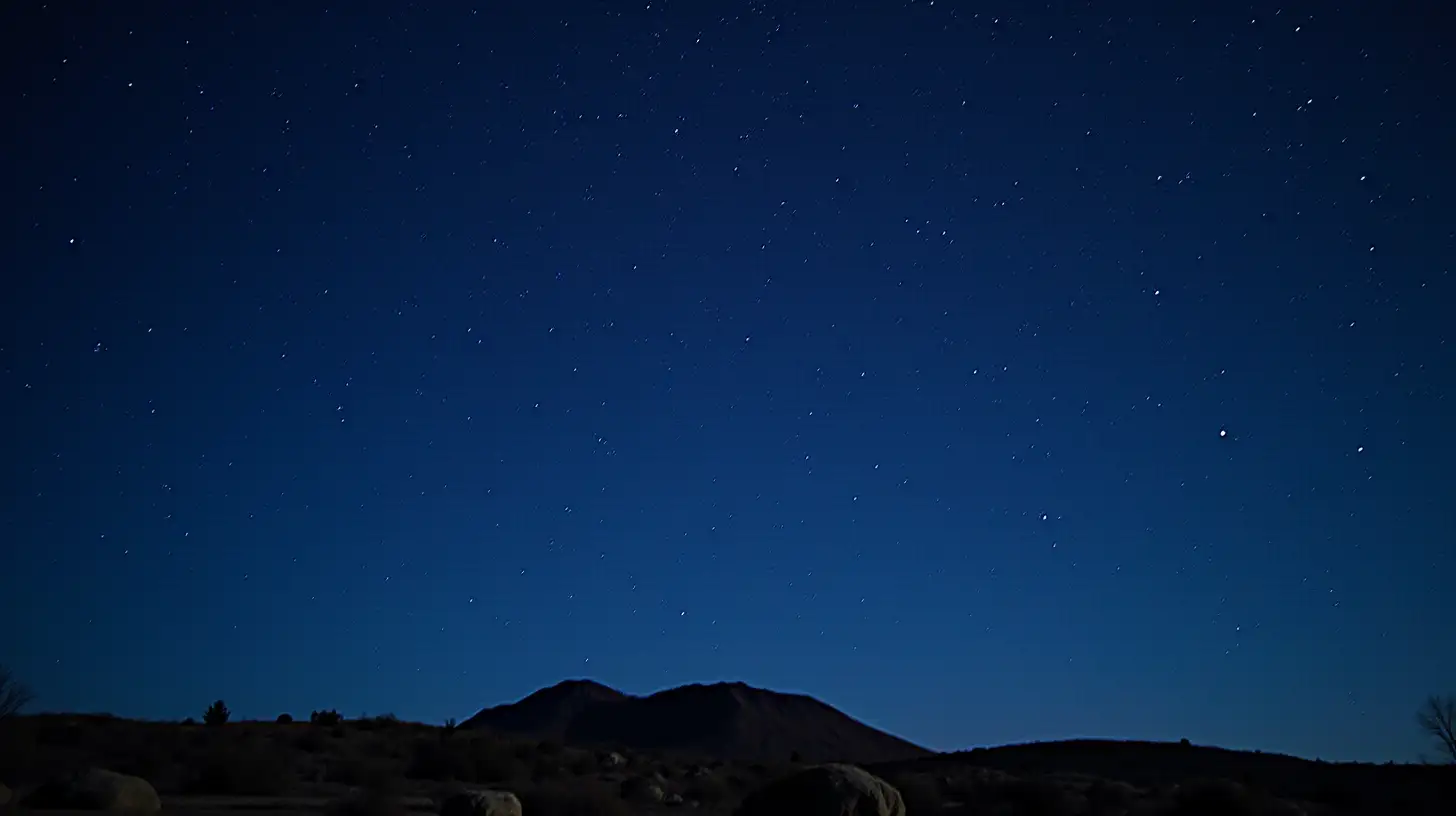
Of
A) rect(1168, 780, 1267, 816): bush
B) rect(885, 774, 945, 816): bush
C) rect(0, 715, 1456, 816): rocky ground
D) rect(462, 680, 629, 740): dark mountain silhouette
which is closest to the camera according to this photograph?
rect(0, 715, 1456, 816): rocky ground

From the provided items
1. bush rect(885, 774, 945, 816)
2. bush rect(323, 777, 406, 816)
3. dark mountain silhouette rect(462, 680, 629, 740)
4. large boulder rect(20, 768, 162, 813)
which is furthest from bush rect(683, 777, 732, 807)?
dark mountain silhouette rect(462, 680, 629, 740)

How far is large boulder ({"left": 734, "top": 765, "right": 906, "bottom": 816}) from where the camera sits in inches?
616

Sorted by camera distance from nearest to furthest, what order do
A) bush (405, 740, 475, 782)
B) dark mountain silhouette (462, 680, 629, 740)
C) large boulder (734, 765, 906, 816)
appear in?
large boulder (734, 765, 906, 816), bush (405, 740, 475, 782), dark mountain silhouette (462, 680, 629, 740)

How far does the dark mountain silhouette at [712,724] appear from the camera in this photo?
139 m

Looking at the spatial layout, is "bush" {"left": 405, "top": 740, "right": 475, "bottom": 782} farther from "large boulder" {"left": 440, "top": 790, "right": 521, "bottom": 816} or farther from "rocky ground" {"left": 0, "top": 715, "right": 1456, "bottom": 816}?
"large boulder" {"left": 440, "top": 790, "right": 521, "bottom": 816}

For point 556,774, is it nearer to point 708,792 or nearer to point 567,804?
point 708,792

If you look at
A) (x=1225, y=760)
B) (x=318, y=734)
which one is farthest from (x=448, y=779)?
(x=1225, y=760)

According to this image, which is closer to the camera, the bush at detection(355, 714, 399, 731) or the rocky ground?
the rocky ground

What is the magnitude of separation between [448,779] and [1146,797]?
2503 cm

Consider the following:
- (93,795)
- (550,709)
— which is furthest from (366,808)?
(550,709)

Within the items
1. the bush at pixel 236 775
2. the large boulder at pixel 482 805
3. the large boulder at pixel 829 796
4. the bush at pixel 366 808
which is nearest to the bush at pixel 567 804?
the large boulder at pixel 482 805

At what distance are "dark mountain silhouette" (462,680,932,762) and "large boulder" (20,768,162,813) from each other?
383 feet

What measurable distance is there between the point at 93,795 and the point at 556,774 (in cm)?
1763

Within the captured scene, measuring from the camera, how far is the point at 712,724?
146m
